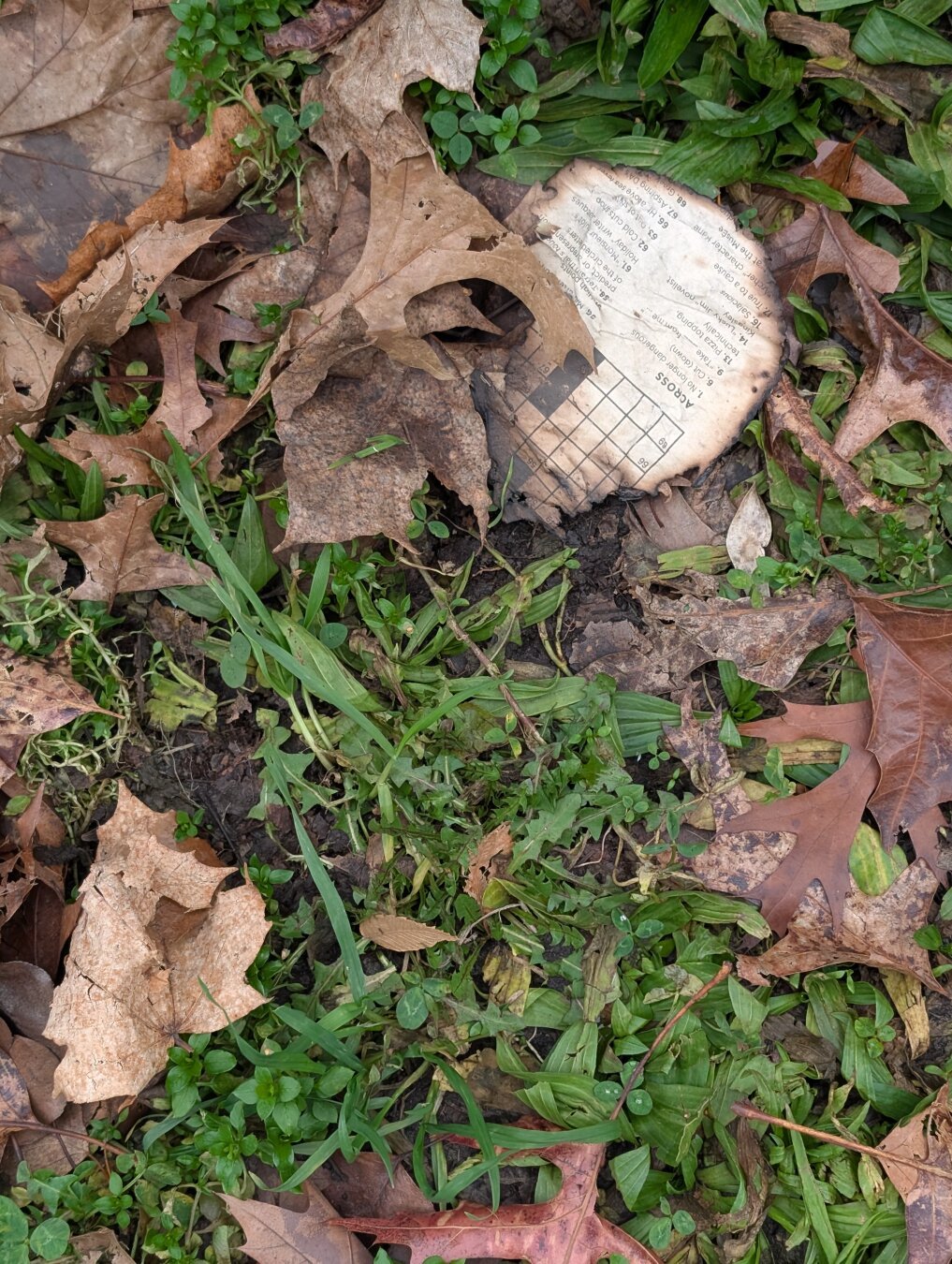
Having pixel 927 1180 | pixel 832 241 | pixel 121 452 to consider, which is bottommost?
pixel 927 1180

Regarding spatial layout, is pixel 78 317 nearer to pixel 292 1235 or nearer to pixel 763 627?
pixel 763 627

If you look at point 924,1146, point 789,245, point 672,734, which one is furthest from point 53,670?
point 924,1146

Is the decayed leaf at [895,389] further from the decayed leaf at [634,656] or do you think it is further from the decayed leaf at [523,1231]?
the decayed leaf at [523,1231]

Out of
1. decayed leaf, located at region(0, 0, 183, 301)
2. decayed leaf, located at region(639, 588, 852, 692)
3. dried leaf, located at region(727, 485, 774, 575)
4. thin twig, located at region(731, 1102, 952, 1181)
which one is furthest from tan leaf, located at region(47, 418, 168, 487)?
thin twig, located at region(731, 1102, 952, 1181)

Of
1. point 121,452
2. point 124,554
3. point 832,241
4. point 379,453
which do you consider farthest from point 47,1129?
point 832,241

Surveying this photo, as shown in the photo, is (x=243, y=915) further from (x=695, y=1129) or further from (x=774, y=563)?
(x=774, y=563)

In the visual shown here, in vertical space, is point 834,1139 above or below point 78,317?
below
